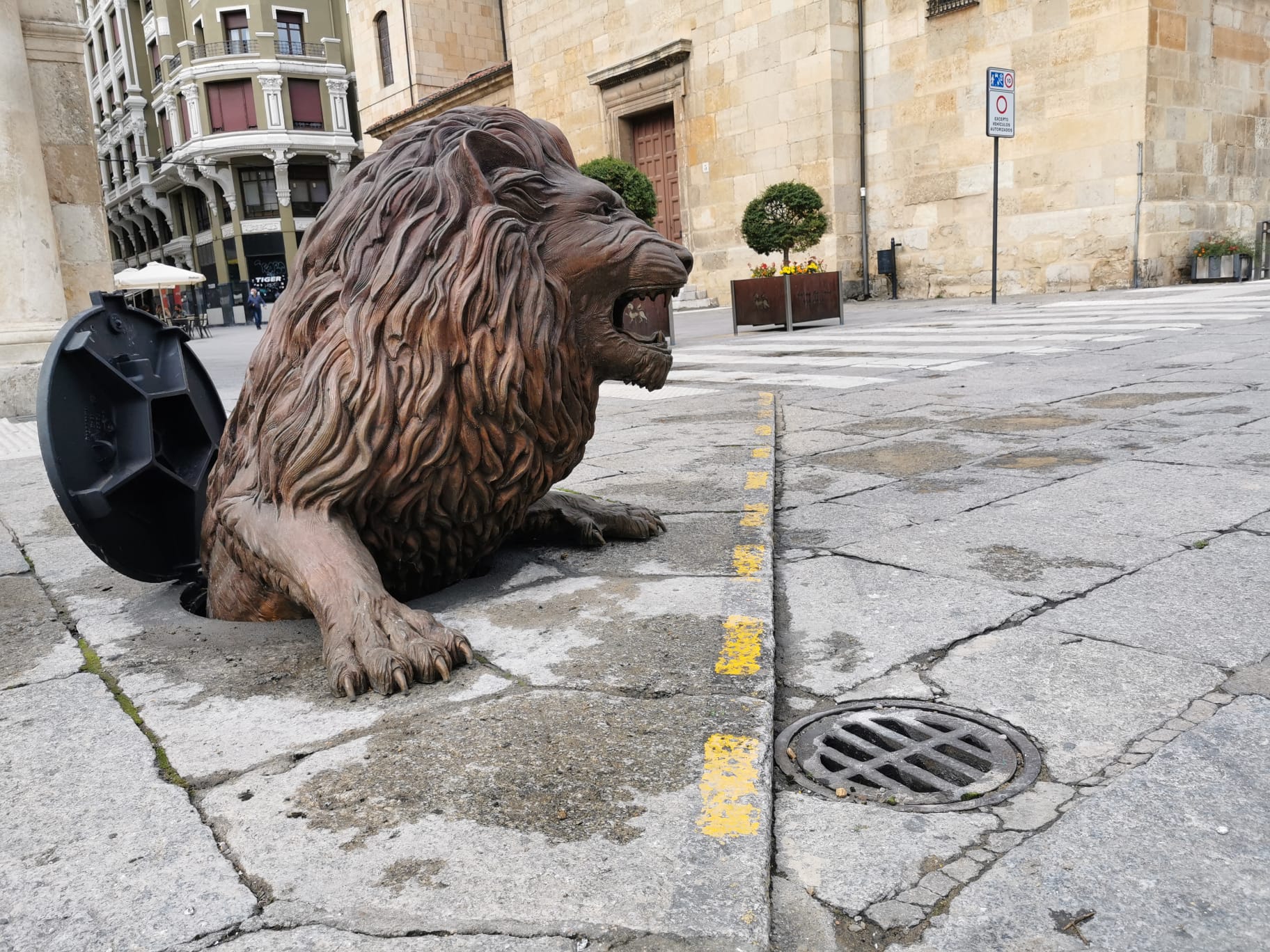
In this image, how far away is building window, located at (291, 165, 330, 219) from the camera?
47.1 metres

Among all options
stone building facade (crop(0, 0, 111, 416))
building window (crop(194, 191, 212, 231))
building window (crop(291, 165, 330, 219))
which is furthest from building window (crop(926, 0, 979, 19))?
building window (crop(194, 191, 212, 231))

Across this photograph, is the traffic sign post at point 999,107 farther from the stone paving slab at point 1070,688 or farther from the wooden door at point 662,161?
the stone paving slab at point 1070,688

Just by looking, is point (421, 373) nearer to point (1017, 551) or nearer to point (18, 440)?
point (1017, 551)

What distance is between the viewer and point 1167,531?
3258mm

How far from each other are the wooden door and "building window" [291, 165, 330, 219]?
97.8 feet

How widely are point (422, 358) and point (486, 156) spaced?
550 mm

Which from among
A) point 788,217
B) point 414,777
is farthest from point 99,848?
point 788,217

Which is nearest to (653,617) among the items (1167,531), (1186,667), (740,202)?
(1186,667)

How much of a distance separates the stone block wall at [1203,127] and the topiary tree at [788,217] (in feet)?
16.3

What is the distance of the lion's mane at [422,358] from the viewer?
2371 millimetres

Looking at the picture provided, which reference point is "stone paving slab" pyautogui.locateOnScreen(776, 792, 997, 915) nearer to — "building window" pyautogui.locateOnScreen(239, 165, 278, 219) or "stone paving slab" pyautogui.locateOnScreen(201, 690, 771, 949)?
"stone paving slab" pyautogui.locateOnScreen(201, 690, 771, 949)

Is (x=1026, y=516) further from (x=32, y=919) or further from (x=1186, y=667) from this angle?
(x=32, y=919)

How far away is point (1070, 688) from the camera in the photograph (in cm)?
215

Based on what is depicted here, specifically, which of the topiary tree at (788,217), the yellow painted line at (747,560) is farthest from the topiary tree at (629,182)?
the yellow painted line at (747,560)
